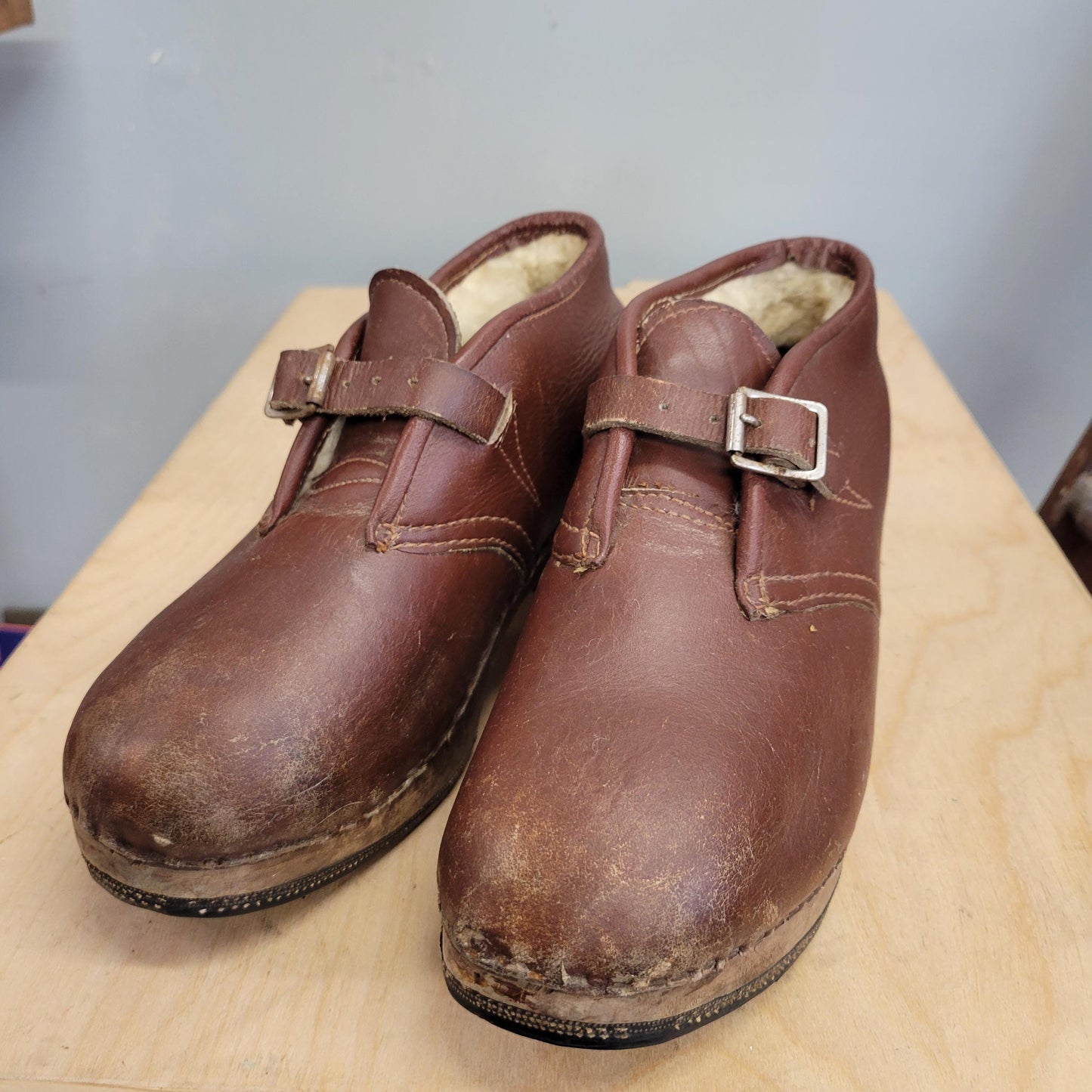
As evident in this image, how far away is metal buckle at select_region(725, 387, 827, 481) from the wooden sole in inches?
13.1

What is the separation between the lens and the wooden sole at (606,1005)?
1.76 ft

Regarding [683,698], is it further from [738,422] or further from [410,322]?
[410,322]

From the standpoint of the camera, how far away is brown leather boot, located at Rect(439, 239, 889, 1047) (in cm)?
53

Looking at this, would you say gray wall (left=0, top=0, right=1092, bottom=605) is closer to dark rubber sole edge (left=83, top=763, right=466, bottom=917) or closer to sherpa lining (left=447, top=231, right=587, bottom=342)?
sherpa lining (left=447, top=231, right=587, bottom=342)

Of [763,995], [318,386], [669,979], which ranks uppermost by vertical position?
[318,386]

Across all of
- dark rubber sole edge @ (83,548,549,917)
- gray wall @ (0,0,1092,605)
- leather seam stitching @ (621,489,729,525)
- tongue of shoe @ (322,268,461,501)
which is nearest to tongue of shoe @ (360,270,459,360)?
tongue of shoe @ (322,268,461,501)

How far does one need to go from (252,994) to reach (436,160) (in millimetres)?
1354

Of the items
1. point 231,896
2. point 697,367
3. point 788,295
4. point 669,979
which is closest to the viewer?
point 669,979

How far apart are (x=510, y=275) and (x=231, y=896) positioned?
696 mm

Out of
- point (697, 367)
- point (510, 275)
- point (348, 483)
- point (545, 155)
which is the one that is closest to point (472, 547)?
point (348, 483)

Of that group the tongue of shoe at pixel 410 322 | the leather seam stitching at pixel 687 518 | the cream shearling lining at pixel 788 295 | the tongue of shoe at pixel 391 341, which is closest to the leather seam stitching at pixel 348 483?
the tongue of shoe at pixel 391 341

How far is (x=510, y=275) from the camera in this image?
3.28 ft

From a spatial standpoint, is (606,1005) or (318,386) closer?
(606,1005)

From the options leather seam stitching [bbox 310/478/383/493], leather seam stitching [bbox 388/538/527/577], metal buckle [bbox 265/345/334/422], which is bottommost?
leather seam stitching [bbox 388/538/527/577]
